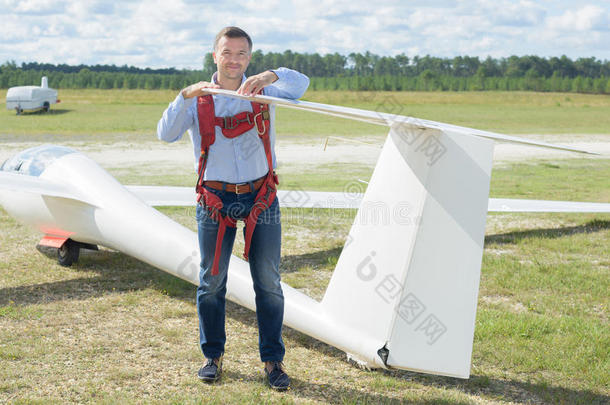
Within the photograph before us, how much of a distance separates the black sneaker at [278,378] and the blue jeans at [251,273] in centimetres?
7

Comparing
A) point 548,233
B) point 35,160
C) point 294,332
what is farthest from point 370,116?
point 548,233

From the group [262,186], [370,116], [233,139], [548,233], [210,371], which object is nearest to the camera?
[370,116]

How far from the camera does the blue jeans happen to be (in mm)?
3801

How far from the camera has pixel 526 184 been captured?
1434cm

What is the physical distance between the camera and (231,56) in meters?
3.62

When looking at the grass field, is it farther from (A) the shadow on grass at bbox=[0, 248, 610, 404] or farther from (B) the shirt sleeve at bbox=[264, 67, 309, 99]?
(B) the shirt sleeve at bbox=[264, 67, 309, 99]

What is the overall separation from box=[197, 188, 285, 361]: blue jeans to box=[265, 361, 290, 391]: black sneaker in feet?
0.22

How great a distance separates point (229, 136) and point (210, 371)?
1.79 meters

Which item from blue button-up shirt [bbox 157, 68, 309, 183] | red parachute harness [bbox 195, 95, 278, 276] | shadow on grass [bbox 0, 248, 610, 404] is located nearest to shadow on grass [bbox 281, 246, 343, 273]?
shadow on grass [bbox 0, 248, 610, 404]

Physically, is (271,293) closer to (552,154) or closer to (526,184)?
(526,184)

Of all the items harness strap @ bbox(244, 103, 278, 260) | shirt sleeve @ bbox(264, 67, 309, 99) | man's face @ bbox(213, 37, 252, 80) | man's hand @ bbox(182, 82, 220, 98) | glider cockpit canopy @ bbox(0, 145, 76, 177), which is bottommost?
glider cockpit canopy @ bbox(0, 145, 76, 177)

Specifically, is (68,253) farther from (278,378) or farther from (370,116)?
(370,116)

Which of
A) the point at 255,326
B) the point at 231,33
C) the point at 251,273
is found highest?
the point at 231,33

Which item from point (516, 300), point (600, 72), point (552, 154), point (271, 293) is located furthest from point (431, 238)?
point (600, 72)
